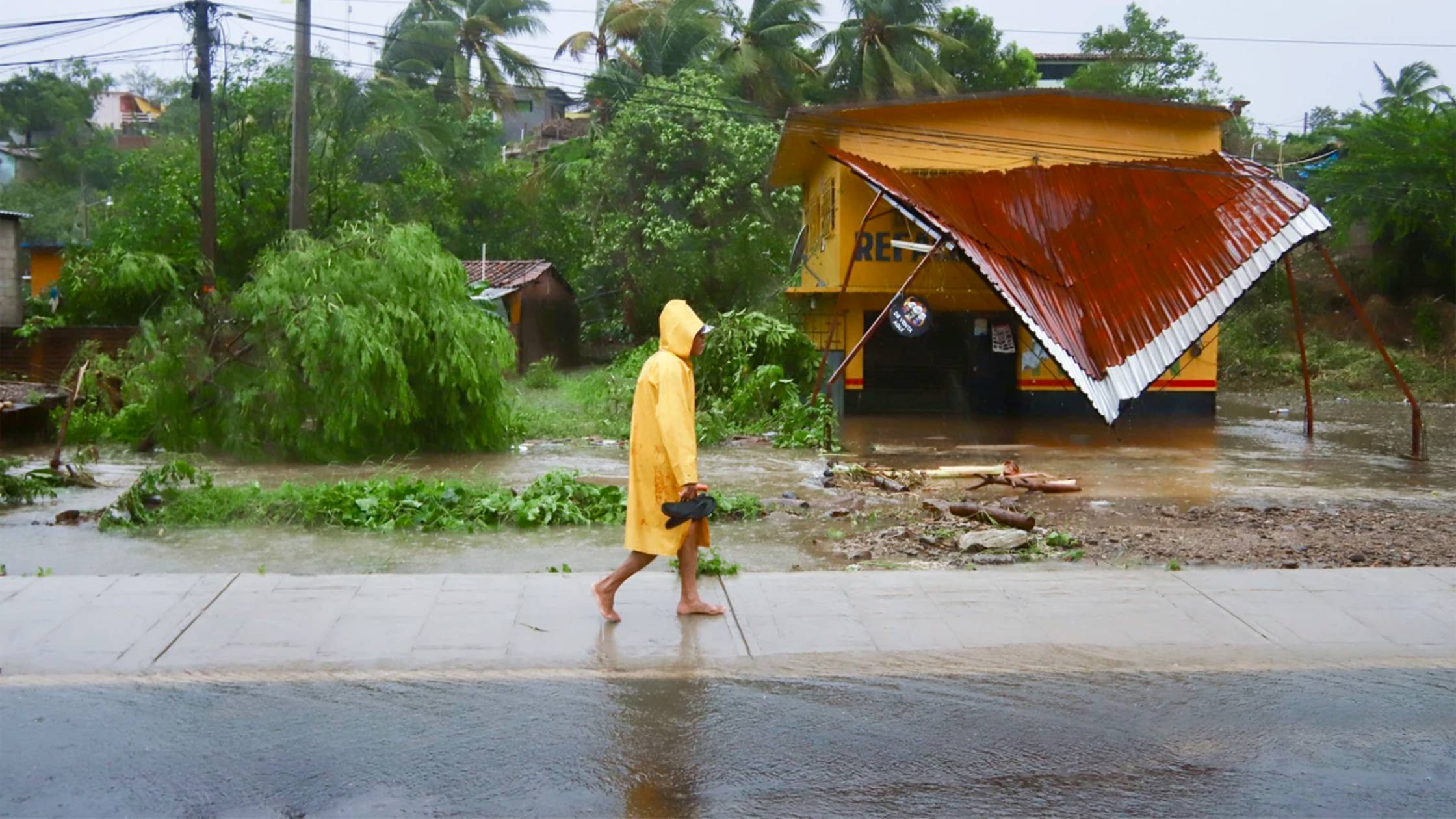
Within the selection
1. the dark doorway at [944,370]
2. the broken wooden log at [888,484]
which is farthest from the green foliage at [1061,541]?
the dark doorway at [944,370]

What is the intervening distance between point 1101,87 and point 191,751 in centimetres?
3828

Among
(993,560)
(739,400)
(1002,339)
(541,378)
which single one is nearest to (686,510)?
(993,560)

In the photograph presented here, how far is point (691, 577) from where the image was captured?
23.6 ft

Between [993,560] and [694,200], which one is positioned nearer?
[993,560]

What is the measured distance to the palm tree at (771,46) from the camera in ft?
118

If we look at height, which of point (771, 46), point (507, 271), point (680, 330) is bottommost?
point (680, 330)

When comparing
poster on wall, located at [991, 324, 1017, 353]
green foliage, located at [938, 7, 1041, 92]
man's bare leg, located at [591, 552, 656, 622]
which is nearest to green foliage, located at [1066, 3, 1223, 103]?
green foliage, located at [938, 7, 1041, 92]

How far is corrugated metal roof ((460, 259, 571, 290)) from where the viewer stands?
32.5 metres

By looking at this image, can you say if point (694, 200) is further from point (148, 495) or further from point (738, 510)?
point (148, 495)

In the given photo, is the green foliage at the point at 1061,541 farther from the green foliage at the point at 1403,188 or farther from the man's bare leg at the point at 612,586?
the green foliage at the point at 1403,188

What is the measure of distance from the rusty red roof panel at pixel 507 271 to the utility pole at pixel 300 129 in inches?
497

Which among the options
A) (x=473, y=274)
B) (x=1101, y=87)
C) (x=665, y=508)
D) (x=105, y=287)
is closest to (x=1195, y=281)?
(x=665, y=508)

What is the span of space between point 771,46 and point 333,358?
989 inches

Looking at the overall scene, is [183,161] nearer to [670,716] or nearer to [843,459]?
[843,459]
